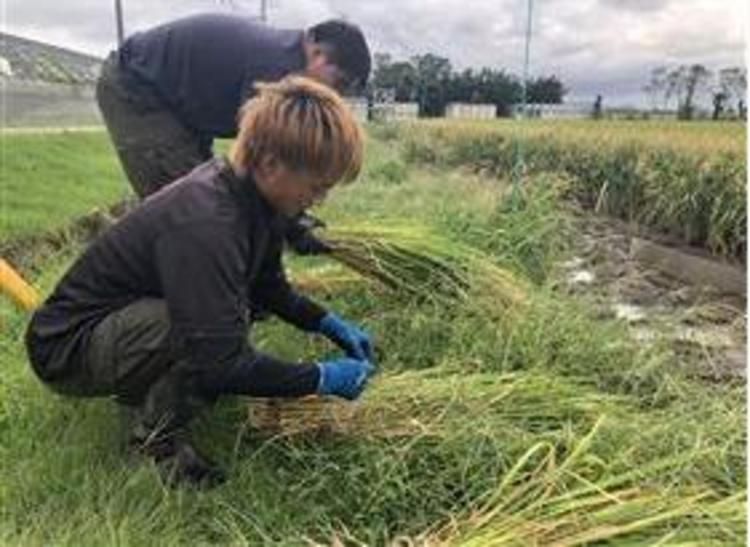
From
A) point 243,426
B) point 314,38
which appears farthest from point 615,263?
point 243,426

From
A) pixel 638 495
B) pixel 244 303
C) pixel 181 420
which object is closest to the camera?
pixel 638 495

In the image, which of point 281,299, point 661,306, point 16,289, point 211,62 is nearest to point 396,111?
point 661,306

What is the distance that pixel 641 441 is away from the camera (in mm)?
3143

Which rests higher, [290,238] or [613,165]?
[290,238]

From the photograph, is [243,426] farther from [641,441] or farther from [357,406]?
[641,441]

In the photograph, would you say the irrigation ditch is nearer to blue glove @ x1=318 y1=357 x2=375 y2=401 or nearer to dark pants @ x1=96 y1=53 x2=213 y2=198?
dark pants @ x1=96 y1=53 x2=213 y2=198

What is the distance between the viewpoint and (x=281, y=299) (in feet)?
11.6

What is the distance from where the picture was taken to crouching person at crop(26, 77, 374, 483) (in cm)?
287

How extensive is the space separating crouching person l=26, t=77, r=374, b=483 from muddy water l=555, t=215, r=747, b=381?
165 cm

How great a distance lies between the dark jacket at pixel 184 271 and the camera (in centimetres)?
290

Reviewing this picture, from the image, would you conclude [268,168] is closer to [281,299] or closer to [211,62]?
[281,299]

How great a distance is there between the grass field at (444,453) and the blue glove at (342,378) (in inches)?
6.7

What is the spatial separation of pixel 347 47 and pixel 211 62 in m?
0.66

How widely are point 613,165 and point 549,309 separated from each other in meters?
8.96
